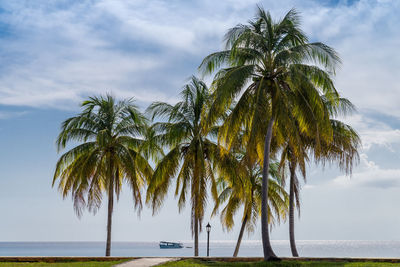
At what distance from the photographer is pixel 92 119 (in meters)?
25.0

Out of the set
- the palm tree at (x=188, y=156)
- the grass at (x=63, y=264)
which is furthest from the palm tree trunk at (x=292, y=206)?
the grass at (x=63, y=264)

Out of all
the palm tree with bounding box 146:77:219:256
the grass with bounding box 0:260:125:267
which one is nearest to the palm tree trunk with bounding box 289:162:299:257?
the palm tree with bounding box 146:77:219:256

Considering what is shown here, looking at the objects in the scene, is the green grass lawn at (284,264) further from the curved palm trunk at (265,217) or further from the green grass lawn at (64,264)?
the green grass lawn at (64,264)

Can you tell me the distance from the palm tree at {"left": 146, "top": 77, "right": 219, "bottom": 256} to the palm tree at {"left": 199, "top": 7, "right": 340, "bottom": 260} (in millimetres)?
2802

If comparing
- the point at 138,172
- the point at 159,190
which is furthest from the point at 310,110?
the point at 138,172

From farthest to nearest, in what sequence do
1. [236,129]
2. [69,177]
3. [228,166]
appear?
[69,177] → [228,166] → [236,129]

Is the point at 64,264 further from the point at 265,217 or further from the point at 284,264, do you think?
the point at 284,264

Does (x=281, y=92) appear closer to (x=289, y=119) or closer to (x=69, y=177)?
(x=289, y=119)

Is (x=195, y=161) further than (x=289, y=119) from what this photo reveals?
Yes

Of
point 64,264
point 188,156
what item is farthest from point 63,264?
point 188,156

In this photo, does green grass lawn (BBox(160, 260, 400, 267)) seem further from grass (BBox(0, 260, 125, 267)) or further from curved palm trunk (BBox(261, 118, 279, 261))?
grass (BBox(0, 260, 125, 267))

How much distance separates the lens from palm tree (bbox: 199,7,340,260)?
18.0 meters

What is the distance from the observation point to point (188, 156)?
73.0ft

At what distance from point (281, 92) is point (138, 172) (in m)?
9.63
